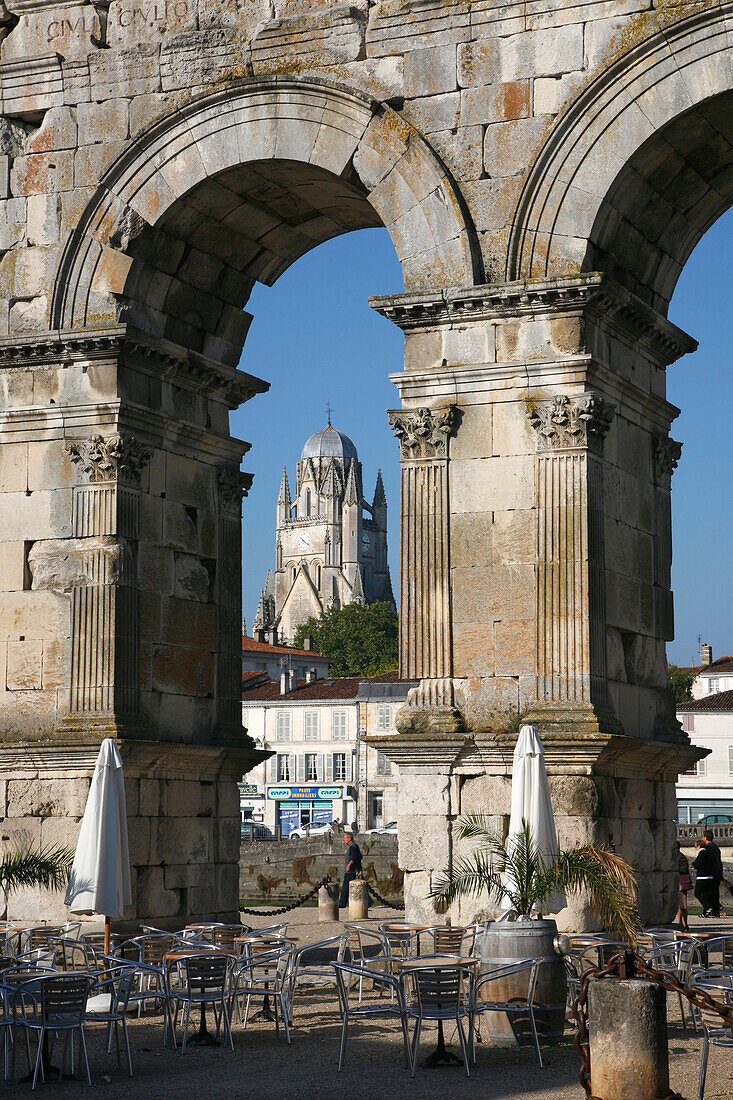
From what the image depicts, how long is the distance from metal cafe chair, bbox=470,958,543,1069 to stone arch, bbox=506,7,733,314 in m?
7.43

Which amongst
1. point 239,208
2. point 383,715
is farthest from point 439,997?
point 383,715

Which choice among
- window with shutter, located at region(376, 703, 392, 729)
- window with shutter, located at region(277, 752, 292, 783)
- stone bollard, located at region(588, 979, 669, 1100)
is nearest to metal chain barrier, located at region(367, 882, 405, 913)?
stone bollard, located at region(588, 979, 669, 1100)

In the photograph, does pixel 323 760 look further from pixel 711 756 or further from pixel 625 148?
pixel 625 148

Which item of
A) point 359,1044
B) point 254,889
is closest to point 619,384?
point 359,1044

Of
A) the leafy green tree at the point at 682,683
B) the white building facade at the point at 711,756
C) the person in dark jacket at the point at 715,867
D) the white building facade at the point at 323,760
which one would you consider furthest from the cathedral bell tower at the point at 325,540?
the person in dark jacket at the point at 715,867

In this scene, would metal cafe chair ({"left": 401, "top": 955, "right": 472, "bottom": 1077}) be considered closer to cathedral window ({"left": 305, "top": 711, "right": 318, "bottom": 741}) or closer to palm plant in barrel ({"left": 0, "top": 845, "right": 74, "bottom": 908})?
palm plant in barrel ({"left": 0, "top": 845, "right": 74, "bottom": 908})

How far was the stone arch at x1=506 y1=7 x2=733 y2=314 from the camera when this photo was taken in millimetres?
16859

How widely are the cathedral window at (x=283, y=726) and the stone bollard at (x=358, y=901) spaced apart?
57004 millimetres

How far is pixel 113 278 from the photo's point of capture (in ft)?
63.9

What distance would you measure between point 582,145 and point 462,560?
441 cm

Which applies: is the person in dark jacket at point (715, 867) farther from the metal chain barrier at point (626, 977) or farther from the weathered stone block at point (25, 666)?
the metal chain barrier at point (626, 977)

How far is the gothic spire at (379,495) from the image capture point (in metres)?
178

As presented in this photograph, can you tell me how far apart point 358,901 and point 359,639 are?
103413 mm

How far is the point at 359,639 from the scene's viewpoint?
5182 inches
